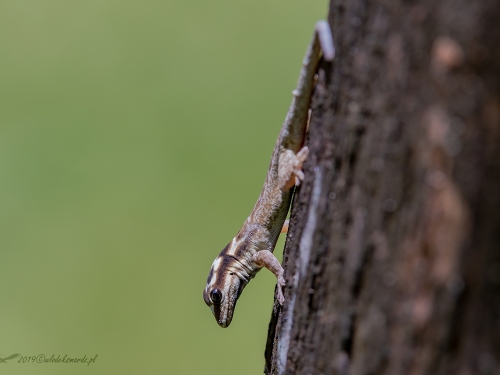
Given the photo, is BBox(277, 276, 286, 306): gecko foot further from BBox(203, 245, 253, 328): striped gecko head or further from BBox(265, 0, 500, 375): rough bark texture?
BBox(203, 245, 253, 328): striped gecko head

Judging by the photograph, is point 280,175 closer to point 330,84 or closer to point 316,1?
point 330,84

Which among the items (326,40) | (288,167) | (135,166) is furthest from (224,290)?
(135,166)

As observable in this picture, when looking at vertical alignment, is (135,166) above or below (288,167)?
above

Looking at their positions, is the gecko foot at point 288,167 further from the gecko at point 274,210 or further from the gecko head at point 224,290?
the gecko head at point 224,290

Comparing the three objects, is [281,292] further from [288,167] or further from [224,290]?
[224,290]

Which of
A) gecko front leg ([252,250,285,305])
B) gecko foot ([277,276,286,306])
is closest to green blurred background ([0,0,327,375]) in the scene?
gecko front leg ([252,250,285,305])

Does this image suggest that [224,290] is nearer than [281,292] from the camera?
No

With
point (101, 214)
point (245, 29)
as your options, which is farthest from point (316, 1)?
point (101, 214)
